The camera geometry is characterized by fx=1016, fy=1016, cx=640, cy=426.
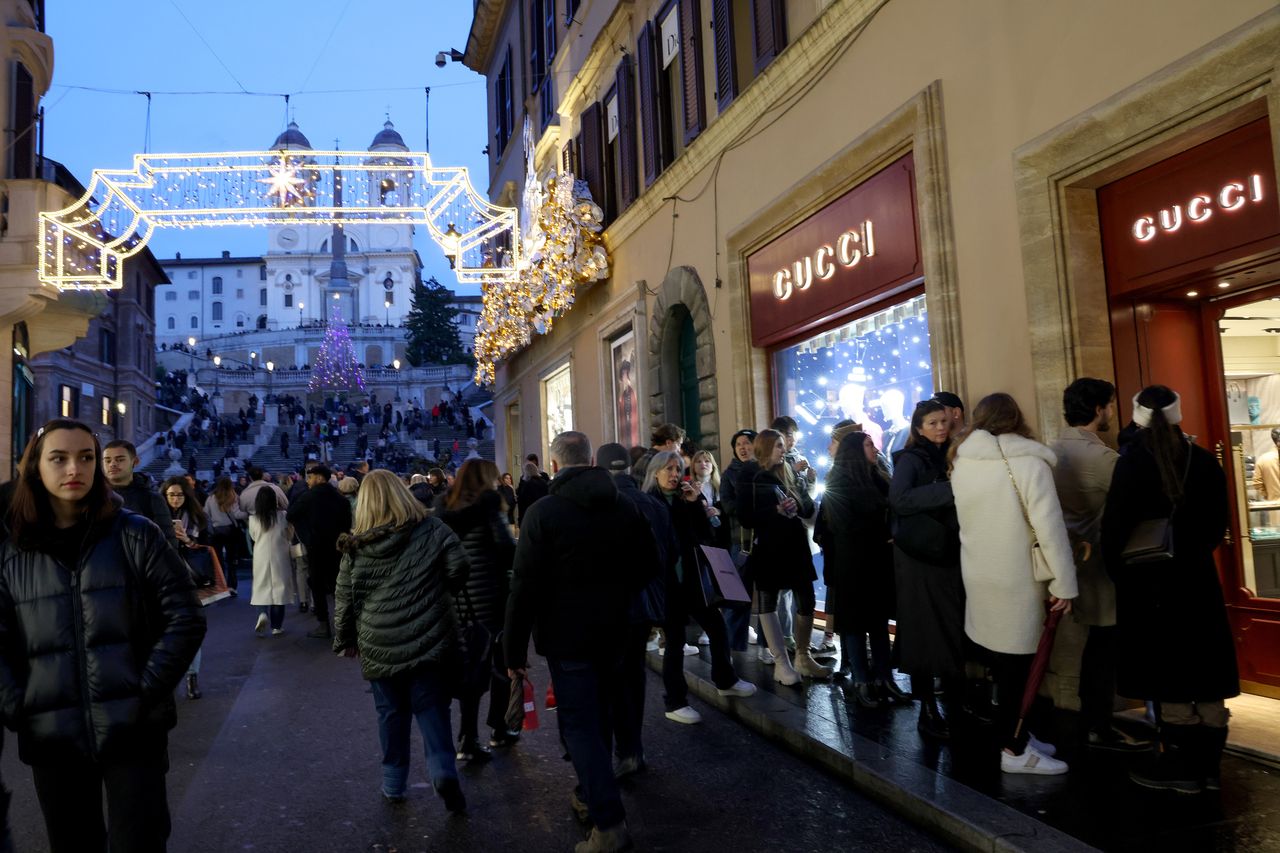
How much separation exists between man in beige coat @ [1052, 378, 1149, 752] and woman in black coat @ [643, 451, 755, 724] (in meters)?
2.22

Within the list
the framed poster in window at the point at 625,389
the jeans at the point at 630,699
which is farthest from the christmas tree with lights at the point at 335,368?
the jeans at the point at 630,699

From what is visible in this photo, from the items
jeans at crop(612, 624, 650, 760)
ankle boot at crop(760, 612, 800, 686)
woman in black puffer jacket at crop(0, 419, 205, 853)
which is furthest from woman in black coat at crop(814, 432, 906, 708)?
woman in black puffer jacket at crop(0, 419, 205, 853)

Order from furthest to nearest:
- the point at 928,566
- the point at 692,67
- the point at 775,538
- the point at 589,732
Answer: the point at 692,67
the point at 775,538
the point at 928,566
the point at 589,732

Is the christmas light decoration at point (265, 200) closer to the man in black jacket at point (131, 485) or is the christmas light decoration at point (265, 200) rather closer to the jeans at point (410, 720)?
the man in black jacket at point (131, 485)

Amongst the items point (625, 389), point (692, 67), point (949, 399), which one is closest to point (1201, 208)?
point (949, 399)

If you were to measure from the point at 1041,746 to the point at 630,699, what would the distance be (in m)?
2.03

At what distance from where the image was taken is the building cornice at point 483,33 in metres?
23.3

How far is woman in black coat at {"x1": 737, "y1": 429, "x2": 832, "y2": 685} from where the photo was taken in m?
7.04

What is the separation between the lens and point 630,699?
17.2 feet

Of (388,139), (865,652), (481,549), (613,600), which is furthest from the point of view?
(388,139)

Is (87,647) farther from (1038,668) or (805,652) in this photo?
(805,652)

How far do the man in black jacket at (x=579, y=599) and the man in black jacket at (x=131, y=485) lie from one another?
3.46 m

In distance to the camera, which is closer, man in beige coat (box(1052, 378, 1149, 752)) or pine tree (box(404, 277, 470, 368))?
man in beige coat (box(1052, 378, 1149, 752))

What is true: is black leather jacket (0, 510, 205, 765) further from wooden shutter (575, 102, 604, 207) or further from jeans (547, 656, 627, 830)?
wooden shutter (575, 102, 604, 207)
